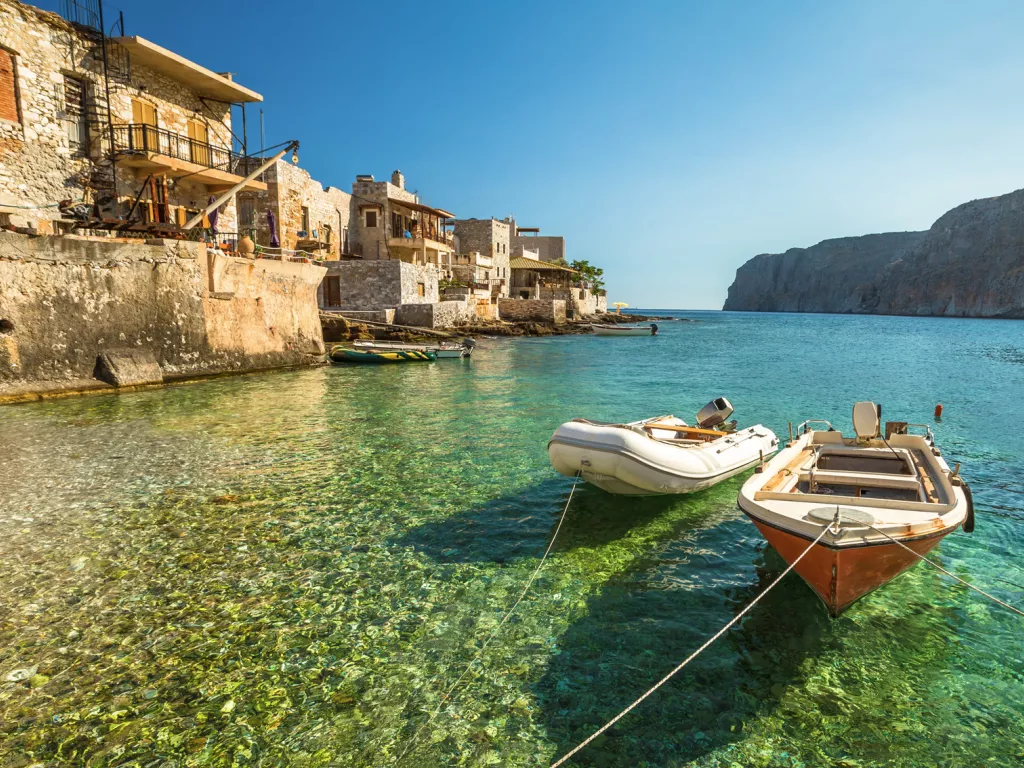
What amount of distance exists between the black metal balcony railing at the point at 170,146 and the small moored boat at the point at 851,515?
21.8 metres

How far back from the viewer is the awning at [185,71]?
65.9 feet

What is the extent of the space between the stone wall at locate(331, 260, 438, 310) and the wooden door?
14.4 m

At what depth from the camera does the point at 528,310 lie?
59.1 m

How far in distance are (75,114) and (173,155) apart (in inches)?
123

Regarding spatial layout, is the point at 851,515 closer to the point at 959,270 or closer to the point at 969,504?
the point at 969,504

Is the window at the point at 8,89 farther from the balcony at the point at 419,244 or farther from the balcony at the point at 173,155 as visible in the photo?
the balcony at the point at 419,244

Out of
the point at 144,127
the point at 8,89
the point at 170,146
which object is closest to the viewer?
the point at 8,89

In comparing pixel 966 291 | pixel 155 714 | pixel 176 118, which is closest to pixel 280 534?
pixel 155 714

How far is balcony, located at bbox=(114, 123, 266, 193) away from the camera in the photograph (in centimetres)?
2025

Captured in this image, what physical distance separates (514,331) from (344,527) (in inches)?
1657

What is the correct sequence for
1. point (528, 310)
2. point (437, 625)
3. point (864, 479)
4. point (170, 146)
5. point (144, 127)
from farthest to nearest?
point (528, 310) < point (170, 146) < point (144, 127) < point (864, 479) < point (437, 625)

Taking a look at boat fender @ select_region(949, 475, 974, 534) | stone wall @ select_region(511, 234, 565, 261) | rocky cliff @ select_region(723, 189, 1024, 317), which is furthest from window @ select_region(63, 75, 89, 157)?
rocky cliff @ select_region(723, 189, 1024, 317)

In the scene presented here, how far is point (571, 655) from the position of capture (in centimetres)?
485

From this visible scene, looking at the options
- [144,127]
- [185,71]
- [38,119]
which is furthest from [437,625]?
[185,71]
